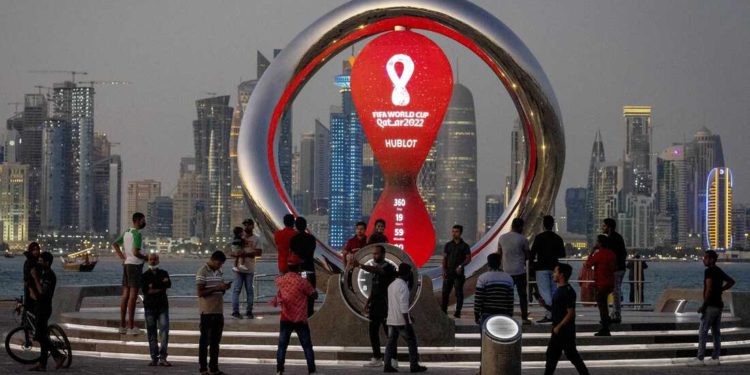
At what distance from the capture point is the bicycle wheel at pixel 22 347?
17.3m

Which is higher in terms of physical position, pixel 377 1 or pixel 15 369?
pixel 377 1

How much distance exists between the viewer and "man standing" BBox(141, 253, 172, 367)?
1683 centimetres

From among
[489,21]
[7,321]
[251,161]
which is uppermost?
[489,21]

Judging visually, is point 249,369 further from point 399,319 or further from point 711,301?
point 711,301

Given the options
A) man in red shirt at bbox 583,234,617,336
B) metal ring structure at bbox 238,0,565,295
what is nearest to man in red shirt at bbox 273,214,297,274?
metal ring structure at bbox 238,0,565,295

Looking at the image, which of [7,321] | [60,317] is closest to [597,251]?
[60,317]

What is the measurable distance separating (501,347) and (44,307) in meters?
5.35

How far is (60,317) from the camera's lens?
2255 centimetres

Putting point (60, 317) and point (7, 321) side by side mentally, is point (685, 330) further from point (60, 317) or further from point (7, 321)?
point (7, 321)

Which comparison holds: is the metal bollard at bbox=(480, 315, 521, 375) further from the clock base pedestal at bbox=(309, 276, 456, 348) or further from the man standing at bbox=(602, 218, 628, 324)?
the man standing at bbox=(602, 218, 628, 324)

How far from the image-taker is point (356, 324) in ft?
59.4

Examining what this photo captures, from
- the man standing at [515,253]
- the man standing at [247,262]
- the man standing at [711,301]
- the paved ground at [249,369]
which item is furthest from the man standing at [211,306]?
the man standing at [711,301]

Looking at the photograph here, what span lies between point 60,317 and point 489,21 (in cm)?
806

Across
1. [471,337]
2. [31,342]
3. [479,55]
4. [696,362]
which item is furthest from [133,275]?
[479,55]
